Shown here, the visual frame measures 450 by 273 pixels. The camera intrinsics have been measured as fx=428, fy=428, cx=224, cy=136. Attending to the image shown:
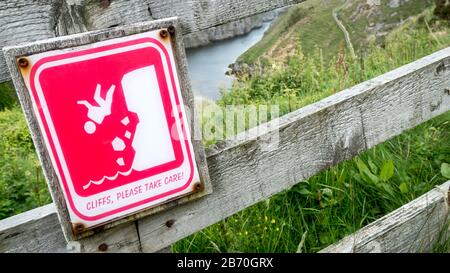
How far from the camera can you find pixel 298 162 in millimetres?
1409

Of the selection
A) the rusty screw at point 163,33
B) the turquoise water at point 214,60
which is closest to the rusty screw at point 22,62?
the rusty screw at point 163,33

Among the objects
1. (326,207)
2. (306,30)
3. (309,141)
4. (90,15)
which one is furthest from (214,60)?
(90,15)

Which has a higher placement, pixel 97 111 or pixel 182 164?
pixel 97 111

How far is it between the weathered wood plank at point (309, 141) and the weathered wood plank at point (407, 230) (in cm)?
28

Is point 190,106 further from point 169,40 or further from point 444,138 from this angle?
point 444,138

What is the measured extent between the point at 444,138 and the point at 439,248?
3.00ft

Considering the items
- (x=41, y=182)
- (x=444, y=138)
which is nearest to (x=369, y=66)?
(x=444, y=138)

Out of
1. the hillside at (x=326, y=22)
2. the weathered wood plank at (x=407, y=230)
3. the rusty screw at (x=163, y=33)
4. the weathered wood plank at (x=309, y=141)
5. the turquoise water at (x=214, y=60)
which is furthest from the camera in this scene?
the hillside at (x=326, y=22)

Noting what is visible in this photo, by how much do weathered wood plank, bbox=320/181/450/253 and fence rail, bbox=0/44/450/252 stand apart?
11.2 inches

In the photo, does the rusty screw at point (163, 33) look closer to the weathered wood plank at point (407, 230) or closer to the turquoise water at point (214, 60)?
the weathered wood plank at point (407, 230)

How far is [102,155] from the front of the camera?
3.40ft

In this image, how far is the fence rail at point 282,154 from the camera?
111 cm

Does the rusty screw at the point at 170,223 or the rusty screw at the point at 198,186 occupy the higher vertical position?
the rusty screw at the point at 198,186

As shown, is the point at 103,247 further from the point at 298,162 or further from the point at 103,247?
the point at 298,162
